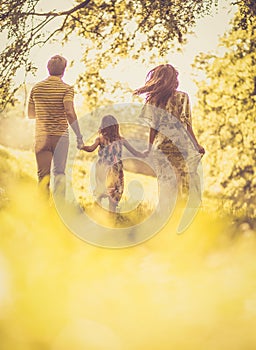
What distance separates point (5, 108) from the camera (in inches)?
92.3

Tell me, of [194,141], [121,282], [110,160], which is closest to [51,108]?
[110,160]

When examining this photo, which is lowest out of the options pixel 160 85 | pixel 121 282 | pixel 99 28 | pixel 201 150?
pixel 121 282

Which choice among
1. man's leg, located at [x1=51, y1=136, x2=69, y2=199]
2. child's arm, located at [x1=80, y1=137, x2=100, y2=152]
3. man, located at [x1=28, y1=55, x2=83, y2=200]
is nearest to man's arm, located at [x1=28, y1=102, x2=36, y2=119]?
man, located at [x1=28, y1=55, x2=83, y2=200]

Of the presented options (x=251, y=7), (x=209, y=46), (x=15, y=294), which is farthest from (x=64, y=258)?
(x=251, y=7)

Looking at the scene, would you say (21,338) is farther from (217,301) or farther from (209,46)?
(209,46)

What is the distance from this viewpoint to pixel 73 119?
222cm

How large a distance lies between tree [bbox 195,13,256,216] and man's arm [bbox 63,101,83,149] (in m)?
0.48

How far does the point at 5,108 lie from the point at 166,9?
2.53ft

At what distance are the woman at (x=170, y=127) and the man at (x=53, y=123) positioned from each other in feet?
0.94

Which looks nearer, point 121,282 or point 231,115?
point 121,282

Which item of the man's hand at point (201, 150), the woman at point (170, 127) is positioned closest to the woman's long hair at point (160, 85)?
the woman at point (170, 127)

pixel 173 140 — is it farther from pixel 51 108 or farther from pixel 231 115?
pixel 51 108

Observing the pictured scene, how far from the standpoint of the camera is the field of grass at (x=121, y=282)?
206 centimetres

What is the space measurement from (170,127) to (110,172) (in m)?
0.29
